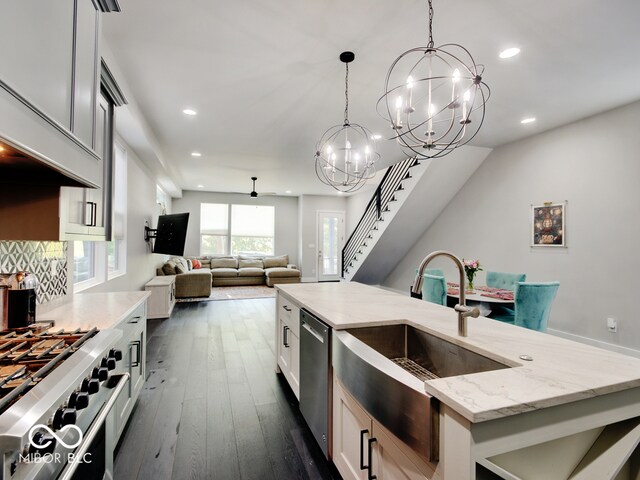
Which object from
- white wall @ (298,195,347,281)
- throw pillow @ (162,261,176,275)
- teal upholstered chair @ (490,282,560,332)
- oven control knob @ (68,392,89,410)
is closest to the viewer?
oven control knob @ (68,392,89,410)

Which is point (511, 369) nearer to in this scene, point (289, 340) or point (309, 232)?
point (289, 340)

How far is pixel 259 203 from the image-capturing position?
9930 millimetres

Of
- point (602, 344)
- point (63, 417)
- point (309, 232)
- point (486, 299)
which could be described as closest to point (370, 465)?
point (63, 417)

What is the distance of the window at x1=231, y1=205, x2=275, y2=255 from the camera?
9766mm

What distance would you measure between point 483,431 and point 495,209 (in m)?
5.02

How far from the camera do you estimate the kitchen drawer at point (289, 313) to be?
2.25m

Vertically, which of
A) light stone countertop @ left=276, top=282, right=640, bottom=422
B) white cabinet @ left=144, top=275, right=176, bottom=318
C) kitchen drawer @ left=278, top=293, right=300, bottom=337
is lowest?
white cabinet @ left=144, top=275, right=176, bottom=318

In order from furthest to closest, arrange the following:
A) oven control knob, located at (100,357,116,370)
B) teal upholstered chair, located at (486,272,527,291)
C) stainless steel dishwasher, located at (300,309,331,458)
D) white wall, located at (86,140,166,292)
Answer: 1. white wall, located at (86,140,166,292)
2. teal upholstered chair, located at (486,272,527,291)
3. stainless steel dishwasher, located at (300,309,331,458)
4. oven control knob, located at (100,357,116,370)

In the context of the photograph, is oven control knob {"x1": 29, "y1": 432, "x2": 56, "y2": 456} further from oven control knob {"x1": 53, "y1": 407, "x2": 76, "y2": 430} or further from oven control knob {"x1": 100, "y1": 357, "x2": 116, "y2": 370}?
oven control knob {"x1": 100, "y1": 357, "x2": 116, "y2": 370}

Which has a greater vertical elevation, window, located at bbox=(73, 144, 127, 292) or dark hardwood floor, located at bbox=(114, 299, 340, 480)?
window, located at bbox=(73, 144, 127, 292)

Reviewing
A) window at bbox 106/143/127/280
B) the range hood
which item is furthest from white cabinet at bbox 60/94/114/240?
window at bbox 106/143/127/280

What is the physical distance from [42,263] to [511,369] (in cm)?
273

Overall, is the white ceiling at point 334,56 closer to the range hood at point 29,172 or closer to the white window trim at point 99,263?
the range hood at point 29,172

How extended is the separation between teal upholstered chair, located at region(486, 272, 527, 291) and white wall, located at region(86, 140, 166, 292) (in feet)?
16.4
